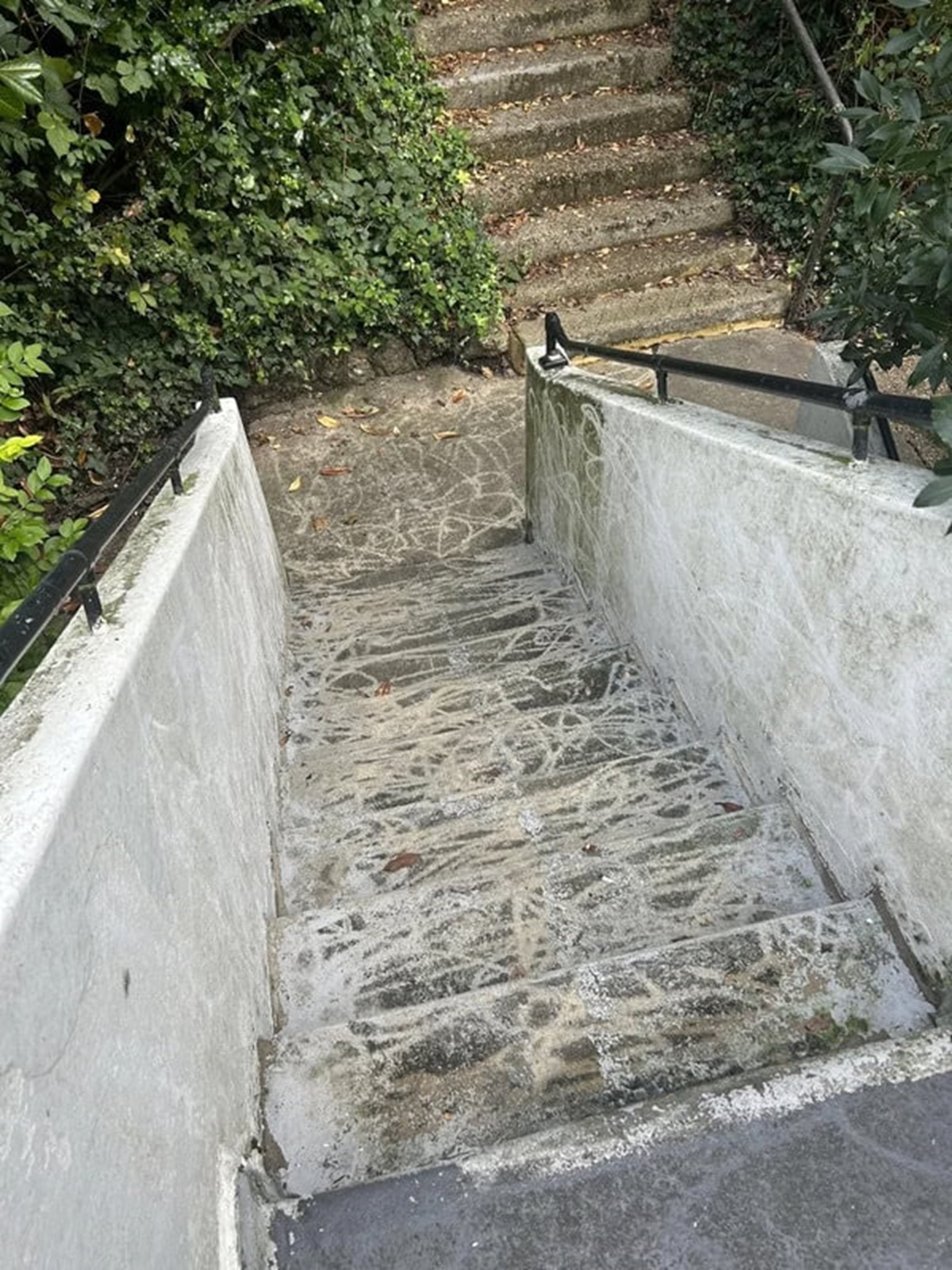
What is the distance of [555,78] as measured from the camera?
7309 mm

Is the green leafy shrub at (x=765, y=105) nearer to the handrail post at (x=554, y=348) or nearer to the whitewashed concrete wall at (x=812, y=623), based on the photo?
the handrail post at (x=554, y=348)

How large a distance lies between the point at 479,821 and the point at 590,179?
6.07 meters

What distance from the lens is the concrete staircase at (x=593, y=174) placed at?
6.86m

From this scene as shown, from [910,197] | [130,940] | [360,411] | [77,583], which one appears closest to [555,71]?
[360,411]

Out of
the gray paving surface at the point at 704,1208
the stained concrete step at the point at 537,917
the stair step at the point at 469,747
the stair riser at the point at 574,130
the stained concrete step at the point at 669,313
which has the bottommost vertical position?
the stair step at the point at 469,747

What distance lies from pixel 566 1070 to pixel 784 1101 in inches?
16.0

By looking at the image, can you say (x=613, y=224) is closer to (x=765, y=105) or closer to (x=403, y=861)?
(x=765, y=105)

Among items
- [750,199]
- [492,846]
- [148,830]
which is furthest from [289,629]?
[750,199]

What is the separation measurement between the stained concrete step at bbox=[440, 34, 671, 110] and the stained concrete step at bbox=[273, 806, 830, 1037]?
6.74m

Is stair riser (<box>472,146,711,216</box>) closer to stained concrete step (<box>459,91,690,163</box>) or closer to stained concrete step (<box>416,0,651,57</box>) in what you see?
stained concrete step (<box>459,91,690,163</box>)

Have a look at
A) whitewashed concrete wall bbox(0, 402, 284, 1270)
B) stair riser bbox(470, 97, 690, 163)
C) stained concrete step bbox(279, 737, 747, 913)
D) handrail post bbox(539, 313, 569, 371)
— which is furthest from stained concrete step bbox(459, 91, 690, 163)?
whitewashed concrete wall bbox(0, 402, 284, 1270)

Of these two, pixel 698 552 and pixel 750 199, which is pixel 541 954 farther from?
pixel 750 199

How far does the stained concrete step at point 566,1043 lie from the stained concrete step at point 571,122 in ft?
22.4

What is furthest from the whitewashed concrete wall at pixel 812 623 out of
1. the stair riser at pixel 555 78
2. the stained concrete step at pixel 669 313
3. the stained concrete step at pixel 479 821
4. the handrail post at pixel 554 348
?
the stair riser at pixel 555 78
